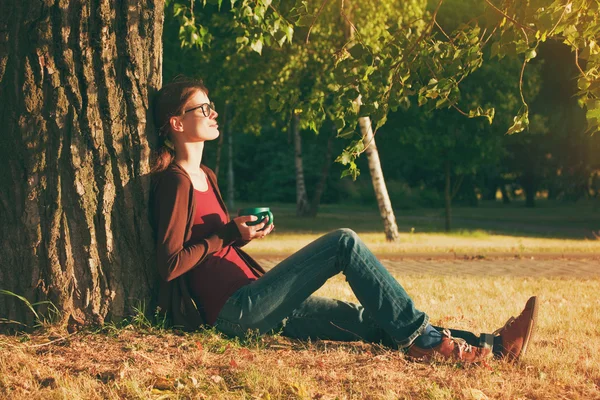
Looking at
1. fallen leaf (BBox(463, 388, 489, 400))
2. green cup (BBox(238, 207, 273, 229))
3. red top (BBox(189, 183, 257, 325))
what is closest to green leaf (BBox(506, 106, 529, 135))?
green cup (BBox(238, 207, 273, 229))

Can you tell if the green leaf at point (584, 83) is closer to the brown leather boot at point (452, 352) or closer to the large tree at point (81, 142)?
the large tree at point (81, 142)

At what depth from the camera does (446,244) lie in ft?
57.0

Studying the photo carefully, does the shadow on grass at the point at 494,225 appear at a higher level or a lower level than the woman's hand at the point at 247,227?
lower

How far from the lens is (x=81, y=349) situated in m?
4.32

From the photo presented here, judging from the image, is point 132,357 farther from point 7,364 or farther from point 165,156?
point 165,156

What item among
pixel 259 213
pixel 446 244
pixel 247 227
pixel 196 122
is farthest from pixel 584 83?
pixel 446 244

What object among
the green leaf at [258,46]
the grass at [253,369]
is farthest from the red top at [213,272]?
the green leaf at [258,46]

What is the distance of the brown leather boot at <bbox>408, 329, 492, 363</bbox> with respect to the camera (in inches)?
171

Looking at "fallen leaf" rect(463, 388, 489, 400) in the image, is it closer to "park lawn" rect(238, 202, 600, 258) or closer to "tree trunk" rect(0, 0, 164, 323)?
"tree trunk" rect(0, 0, 164, 323)

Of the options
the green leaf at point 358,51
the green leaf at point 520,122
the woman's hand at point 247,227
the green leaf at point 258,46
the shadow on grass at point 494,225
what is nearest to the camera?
the woman's hand at point 247,227

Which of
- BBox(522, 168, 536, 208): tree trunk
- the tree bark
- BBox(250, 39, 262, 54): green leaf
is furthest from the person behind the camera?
BBox(522, 168, 536, 208): tree trunk

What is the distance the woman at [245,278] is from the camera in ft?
14.3

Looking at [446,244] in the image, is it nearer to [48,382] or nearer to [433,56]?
[433,56]

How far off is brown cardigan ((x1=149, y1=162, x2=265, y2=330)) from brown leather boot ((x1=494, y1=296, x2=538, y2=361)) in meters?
1.57
